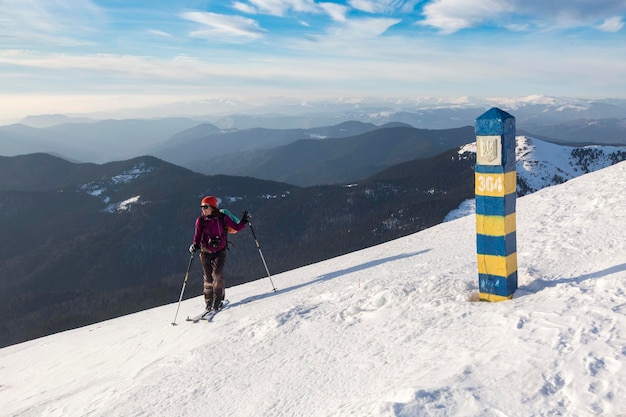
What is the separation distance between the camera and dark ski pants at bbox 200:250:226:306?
11.1 meters

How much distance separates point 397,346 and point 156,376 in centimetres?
389

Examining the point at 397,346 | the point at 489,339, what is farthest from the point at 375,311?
the point at 489,339

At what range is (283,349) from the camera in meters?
6.78

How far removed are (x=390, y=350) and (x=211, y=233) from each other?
676cm

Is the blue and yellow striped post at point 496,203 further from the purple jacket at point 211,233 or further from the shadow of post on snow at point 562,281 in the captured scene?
the purple jacket at point 211,233

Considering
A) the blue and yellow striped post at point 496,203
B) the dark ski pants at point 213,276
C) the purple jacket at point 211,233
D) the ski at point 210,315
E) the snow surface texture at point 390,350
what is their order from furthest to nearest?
the purple jacket at point 211,233 < the dark ski pants at point 213,276 < the ski at point 210,315 < the blue and yellow striped post at point 496,203 < the snow surface texture at point 390,350

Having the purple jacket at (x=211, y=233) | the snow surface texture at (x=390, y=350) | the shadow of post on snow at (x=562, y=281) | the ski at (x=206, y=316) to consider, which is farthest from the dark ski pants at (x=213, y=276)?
the shadow of post on snow at (x=562, y=281)

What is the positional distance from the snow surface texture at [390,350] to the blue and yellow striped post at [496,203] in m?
0.38

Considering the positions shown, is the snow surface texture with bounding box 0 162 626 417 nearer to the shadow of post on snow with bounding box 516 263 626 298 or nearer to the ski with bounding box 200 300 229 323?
the shadow of post on snow with bounding box 516 263 626 298

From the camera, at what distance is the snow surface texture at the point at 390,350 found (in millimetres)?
4176

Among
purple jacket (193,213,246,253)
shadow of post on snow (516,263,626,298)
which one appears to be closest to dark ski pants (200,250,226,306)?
purple jacket (193,213,246,253)

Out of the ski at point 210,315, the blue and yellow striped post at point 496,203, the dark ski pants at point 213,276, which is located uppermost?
the blue and yellow striped post at point 496,203

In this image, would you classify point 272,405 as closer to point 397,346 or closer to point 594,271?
point 397,346

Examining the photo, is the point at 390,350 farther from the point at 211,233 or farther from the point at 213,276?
the point at 211,233
